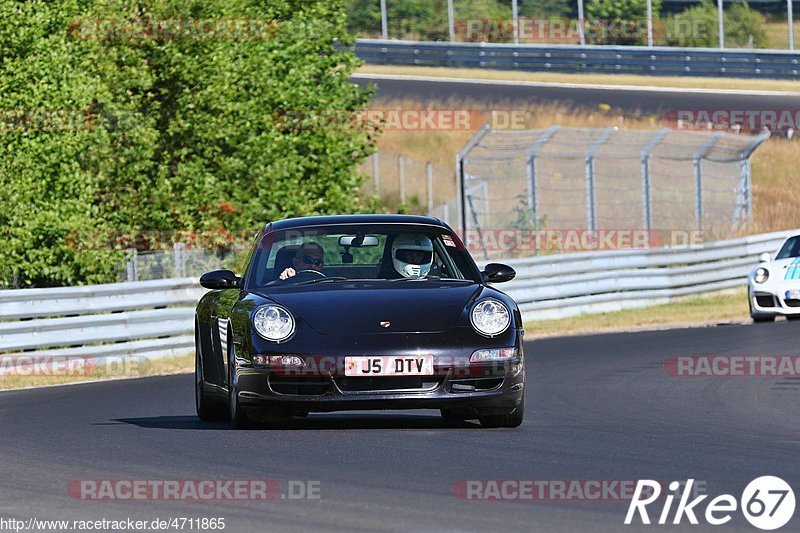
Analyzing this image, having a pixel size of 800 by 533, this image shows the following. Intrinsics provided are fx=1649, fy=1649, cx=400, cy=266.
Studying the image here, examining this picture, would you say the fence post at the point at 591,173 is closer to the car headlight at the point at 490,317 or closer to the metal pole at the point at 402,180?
the metal pole at the point at 402,180

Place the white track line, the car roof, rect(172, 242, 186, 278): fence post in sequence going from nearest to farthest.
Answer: the car roof < rect(172, 242, 186, 278): fence post < the white track line

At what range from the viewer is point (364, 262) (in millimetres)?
10648

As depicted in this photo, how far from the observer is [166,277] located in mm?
20562

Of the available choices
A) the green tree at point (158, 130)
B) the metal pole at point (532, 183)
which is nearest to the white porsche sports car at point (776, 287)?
the metal pole at point (532, 183)

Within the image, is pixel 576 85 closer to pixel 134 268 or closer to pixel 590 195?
pixel 590 195

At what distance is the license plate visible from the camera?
9.13m

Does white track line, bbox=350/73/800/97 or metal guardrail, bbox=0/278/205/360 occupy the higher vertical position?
white track line, bbox=350/73/800/97

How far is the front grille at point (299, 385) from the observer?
9.19 meters

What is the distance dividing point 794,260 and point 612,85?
26.0 metres

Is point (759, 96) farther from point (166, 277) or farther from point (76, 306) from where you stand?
point (76, 306)

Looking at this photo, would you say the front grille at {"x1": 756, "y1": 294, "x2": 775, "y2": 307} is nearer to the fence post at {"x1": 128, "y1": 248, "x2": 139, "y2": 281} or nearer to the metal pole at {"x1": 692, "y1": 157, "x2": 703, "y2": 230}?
the fence post at {"x1": 128, "y1": 248, "x2": 139, "y2": 281}

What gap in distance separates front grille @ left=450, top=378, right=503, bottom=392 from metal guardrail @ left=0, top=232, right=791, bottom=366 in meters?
8.30

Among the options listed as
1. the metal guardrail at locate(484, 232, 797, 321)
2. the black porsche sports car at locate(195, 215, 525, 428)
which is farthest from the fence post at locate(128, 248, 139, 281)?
the black porsche sports car at locate(195, 215, 525, 428)

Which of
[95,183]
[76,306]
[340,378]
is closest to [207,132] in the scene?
[95,183]
